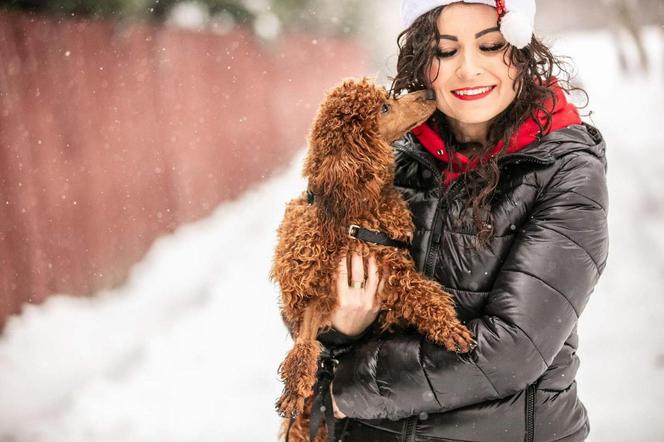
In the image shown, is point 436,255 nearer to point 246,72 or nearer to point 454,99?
point 454,99

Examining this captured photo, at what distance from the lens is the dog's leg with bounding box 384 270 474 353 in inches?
57.1

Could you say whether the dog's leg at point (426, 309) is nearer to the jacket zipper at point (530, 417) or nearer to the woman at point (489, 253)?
the woman at point (489, 253)

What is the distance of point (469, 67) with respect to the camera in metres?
1.61

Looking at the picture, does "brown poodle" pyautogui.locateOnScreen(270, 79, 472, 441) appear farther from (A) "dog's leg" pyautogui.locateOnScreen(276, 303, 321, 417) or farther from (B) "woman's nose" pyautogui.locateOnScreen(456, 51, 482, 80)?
(B) "woman's nose" pyautogui.locateOnScreen(456, 51, 482, 80)

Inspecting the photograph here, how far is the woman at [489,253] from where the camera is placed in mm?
1401

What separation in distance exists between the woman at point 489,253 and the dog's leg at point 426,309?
0.09 ft

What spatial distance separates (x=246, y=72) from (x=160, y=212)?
1.58m

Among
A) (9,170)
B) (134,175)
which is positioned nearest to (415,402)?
(9,170)

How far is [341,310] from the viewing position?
1.74 m

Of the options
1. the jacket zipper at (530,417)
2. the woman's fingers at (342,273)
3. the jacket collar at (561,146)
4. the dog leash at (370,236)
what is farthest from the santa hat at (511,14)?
the jacket zipper at (530,417)

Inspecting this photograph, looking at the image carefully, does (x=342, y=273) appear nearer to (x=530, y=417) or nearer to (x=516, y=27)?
(x=530, y=417)

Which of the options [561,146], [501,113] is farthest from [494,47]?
[561,146]

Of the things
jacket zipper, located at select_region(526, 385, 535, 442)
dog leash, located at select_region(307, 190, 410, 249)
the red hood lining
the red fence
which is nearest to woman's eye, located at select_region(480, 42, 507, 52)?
the red hood lining

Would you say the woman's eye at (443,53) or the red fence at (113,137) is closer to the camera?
the woman's eye at (443,53)
